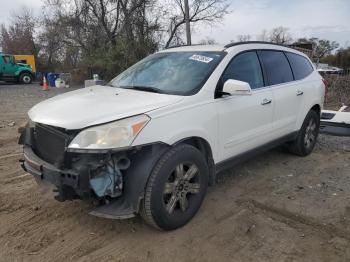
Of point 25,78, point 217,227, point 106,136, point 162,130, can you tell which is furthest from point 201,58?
point 25,78

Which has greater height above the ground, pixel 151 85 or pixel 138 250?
pixel 151 85

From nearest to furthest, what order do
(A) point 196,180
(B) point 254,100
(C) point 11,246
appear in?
(C) point 11,246, (A) point 196,180, (B) point 254,100

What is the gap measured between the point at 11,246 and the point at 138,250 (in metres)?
1.13

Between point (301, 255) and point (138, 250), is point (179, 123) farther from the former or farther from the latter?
point (301, 255)

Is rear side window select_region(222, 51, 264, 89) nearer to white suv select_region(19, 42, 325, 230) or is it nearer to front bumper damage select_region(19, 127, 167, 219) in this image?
white suv select_region(19, 42, 325, 230)

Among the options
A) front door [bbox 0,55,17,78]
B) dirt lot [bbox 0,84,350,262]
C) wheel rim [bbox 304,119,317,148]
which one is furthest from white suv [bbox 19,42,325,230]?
front door [bbox 0,55,17,78]

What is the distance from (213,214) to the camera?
149 inches

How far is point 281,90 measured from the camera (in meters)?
4.83

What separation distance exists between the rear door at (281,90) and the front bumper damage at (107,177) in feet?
7.13

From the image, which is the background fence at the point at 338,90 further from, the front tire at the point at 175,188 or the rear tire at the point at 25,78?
the rear tire at the point at 25,78

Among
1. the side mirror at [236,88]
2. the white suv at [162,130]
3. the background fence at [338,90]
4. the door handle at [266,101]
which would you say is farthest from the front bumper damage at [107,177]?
the background fence at [338,90]

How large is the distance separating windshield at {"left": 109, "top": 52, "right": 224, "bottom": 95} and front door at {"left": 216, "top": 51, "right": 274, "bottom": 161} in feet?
0.81

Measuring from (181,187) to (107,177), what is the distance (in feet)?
2.59

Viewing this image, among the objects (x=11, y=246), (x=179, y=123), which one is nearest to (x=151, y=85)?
(x=179, y=123)
